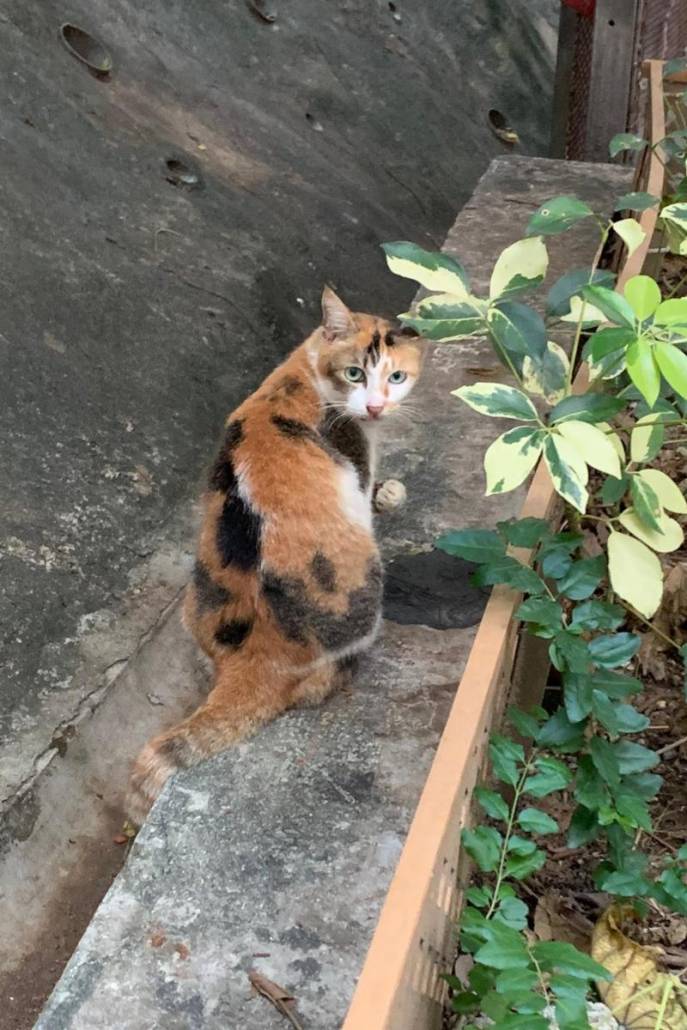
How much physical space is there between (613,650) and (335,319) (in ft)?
4.35

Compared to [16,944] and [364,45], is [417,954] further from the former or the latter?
[364,45]

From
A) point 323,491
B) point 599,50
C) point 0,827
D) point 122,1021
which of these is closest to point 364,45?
point 599,50

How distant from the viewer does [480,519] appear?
2.90 m

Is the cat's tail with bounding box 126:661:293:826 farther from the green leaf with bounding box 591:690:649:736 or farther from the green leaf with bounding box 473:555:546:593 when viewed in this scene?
the green leaf with bounding box 591:690:649:736

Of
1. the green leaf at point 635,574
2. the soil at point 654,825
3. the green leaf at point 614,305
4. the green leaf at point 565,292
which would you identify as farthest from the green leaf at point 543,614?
the green leaf at point 565,292

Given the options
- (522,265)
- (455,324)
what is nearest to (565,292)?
(522,265)

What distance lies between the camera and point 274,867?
6.85 ft

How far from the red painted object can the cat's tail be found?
4055 mm

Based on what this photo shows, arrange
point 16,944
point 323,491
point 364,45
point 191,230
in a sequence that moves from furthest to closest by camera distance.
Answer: point 364,45 → point 191,230 → point 16,944 → point 323,491

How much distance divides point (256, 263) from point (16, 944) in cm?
346

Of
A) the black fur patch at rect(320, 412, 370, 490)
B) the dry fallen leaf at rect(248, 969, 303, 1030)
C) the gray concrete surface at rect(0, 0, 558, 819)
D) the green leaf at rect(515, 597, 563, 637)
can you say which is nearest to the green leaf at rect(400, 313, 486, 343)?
the green leaf at rect(515, 597, 563, 637)

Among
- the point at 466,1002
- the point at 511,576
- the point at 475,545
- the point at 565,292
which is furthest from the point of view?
the point at 565,292

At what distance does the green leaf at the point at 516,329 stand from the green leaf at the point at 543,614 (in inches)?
19.7

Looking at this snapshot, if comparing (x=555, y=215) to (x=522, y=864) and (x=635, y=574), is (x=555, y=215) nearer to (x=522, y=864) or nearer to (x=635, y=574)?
(x=635, y=574)
